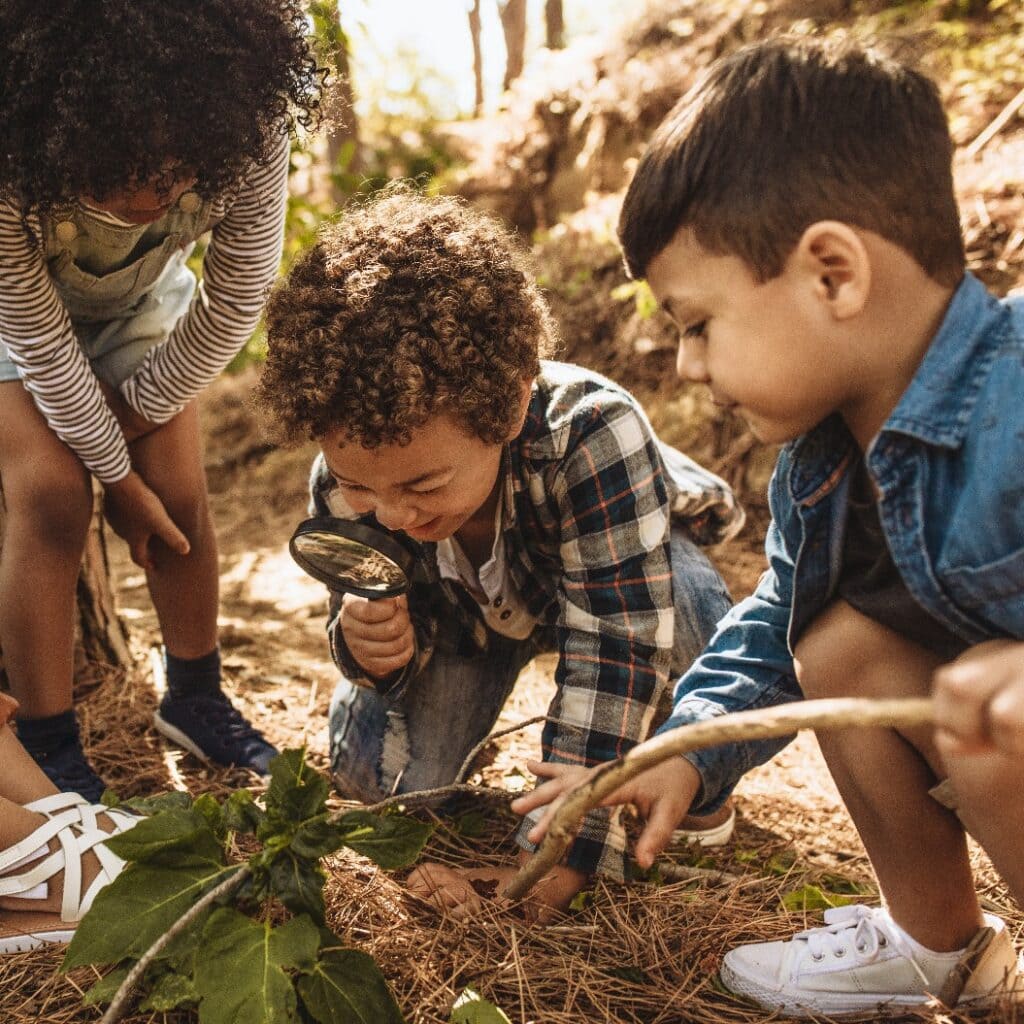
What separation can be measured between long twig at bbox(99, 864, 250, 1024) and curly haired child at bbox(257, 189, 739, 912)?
18.9 inches

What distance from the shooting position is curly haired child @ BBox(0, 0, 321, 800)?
6.02 feet

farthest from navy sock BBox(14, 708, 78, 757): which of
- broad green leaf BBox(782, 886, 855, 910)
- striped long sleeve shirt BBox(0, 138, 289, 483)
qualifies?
broad green leaf BBox(782, 886, 855, 910)

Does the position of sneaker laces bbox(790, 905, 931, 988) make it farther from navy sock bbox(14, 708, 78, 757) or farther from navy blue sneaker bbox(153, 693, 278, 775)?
navy sock bbox(14, 708, 78, 757)

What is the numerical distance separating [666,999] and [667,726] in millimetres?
444

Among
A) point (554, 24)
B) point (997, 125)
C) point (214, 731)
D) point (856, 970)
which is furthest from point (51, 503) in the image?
point (554, 24)

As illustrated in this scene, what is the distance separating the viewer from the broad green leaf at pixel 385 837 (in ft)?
5.18

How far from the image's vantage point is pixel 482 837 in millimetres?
2234

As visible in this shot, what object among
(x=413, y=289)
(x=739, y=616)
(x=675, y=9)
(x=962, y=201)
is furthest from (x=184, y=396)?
(x=675, y=9)

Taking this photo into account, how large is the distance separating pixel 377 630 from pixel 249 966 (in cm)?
89

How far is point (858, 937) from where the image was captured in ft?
5.27

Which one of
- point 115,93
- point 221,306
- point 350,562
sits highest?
point 115,93

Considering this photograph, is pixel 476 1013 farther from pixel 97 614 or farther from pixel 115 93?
pixel 97 614

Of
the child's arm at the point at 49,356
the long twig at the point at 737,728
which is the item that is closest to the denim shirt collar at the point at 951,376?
the long twig at the point at 737,728

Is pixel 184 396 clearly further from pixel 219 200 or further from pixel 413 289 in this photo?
pixel 413 289
